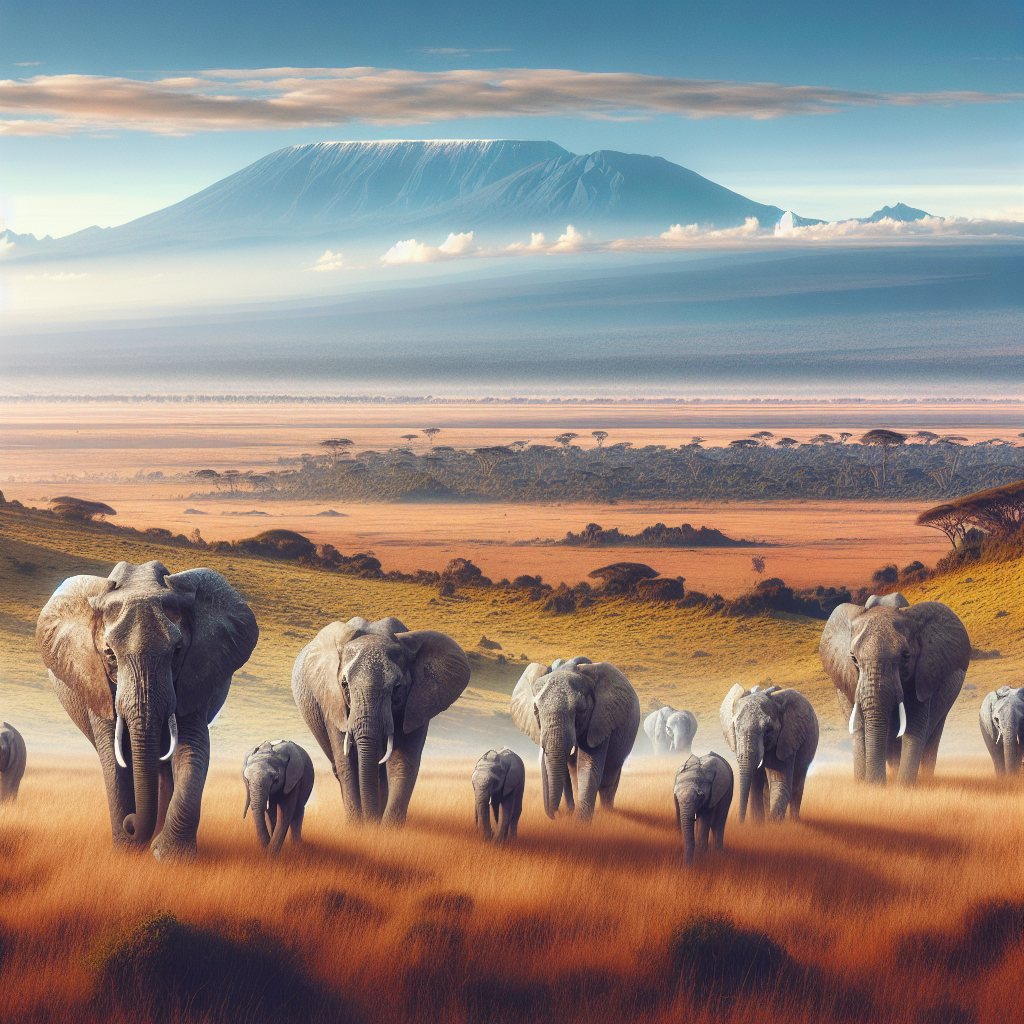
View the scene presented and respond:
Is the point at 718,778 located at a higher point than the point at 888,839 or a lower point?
higher

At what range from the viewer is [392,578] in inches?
2034

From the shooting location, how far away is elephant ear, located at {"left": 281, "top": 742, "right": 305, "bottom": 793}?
14312 mm

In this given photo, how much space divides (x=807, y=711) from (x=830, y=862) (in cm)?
259

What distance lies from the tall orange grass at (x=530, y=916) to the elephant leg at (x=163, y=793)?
50 centimetres

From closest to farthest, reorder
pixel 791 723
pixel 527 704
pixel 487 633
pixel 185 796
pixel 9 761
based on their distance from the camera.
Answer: pixel 185 796 < pixel 791 723 < pixel 9 761 < pixel 527 704 < pixel 487 633

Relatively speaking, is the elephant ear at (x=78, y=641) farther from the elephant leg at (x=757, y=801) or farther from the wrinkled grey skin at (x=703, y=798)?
the elephant leg at (x=757, y=801)

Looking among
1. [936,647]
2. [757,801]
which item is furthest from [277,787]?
[936,647]

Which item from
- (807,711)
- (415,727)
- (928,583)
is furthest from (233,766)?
(928,583)

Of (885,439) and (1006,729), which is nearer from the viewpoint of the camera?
(1006,729)

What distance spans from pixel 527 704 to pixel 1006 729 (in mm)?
8008

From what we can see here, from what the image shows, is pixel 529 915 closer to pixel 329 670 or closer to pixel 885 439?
pixel 329 670

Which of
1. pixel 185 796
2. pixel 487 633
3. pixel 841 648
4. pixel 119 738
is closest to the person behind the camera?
pixel 119 738

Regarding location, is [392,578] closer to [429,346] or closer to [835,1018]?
[429,346]

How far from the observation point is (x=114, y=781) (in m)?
13.0
